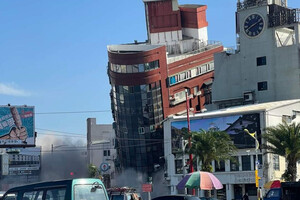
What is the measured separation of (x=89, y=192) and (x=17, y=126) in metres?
46.5

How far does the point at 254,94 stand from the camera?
93.4 metres

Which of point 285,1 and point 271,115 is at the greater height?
point 285,1

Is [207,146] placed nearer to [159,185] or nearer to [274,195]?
[274,195]

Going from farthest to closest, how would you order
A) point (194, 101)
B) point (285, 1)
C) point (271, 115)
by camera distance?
point (194, 101)
point (285, 1)
point (271, 115)

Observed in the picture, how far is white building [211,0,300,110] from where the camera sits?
298ft

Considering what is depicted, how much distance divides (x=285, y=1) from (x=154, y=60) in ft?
73.4

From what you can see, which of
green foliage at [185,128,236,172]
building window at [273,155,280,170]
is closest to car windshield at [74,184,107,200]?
green foliage at [185,128,236,172]

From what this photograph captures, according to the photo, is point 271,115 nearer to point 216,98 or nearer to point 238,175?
point 238,175

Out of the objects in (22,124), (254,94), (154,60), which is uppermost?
(154,60)

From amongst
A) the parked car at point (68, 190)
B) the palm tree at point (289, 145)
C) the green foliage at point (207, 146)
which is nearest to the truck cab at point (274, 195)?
the palm tree at point (289, 145)

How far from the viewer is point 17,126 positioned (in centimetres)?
6669

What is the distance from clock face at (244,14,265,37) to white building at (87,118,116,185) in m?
45.6

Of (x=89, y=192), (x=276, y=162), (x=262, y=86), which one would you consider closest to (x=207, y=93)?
(x=262, y=86)

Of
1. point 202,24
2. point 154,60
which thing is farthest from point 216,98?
point 202,24
